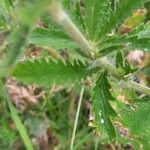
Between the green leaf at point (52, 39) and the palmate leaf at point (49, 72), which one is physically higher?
the green leaf at point (52, 39)

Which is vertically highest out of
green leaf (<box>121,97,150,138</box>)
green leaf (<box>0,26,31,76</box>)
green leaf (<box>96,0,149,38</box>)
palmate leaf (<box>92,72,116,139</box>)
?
green leaf (<box>96,0,149,38</box>)

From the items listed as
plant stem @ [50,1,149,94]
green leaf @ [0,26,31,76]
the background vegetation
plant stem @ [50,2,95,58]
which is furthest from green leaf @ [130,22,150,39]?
green leaf @ [0,26,31,76]

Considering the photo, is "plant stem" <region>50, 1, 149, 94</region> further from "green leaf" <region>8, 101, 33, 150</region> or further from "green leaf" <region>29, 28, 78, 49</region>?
"green leaf" <region>8, 101, 33, 150</region>

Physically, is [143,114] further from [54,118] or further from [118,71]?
[54,118]

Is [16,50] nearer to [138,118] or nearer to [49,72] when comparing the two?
[49,72]

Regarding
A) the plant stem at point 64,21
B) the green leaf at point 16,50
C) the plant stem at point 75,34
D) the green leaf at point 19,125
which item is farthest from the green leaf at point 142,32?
the green leaf at point 19,125

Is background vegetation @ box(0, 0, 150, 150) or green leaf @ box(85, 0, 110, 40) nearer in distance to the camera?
background vegetation @ box(0, 0, 150, 150)

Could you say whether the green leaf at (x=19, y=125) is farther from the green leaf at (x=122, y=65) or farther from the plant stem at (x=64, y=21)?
the plant stem at (x=64, y=21)

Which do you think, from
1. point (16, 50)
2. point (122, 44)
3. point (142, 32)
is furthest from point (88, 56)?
point (16, 50)
